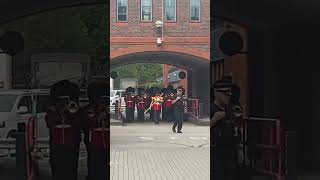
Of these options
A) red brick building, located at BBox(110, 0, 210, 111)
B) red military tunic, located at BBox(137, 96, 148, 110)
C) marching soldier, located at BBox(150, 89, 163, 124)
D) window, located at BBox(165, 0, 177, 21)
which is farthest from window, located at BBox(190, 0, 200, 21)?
marching soldier, located at BBox(150, 89, 163, 124)

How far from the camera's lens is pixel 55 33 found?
327 inches

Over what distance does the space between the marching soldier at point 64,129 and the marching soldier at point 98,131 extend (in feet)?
0.60

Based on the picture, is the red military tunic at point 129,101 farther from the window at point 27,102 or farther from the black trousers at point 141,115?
the window at point 27,102

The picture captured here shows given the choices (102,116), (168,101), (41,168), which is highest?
(102,116)

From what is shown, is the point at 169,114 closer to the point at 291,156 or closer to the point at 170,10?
the point at 170,10

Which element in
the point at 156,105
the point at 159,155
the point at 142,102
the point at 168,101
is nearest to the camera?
the point at 159,155

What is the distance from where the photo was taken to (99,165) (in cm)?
836

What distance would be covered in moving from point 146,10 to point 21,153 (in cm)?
2442

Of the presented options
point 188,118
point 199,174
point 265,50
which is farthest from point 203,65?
point 265,50

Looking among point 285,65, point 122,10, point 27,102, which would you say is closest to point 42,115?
point 27,102

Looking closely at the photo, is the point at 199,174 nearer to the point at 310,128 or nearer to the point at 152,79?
the point at 310,128

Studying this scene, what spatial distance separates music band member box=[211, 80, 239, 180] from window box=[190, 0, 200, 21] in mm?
22672

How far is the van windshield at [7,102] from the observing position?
787 cm

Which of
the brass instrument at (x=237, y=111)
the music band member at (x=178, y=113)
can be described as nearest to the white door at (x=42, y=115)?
the brass instrument at (x=237, y=111)
